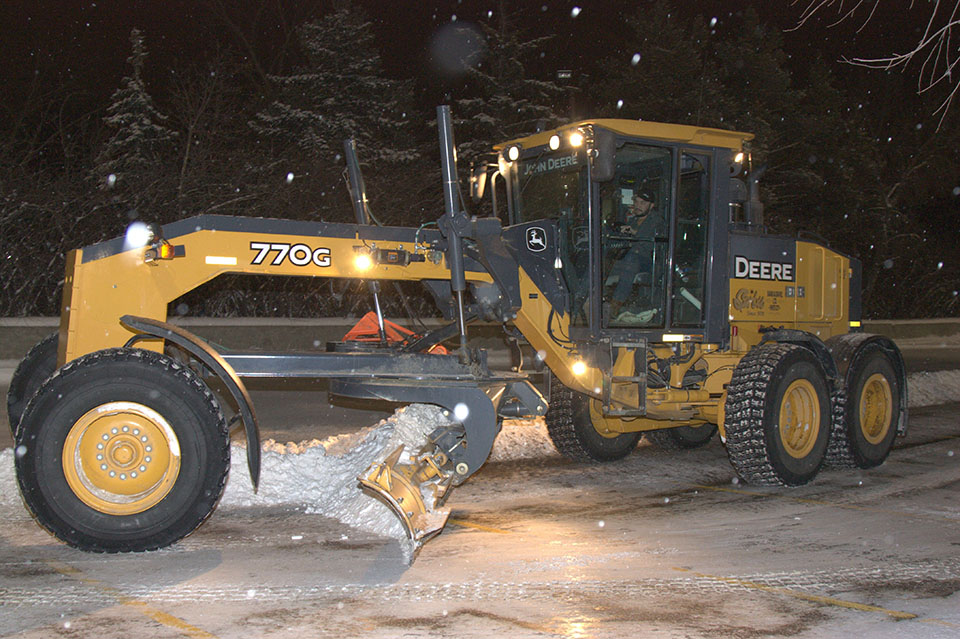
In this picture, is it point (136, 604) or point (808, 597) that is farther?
point (808, 597)

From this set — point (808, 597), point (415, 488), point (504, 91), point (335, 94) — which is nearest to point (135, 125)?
point (335, 94)

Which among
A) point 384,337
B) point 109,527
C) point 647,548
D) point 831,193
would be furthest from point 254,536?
point 831,193

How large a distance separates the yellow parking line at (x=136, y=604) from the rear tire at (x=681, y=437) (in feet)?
20.5

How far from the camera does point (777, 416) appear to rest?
7.77 meters

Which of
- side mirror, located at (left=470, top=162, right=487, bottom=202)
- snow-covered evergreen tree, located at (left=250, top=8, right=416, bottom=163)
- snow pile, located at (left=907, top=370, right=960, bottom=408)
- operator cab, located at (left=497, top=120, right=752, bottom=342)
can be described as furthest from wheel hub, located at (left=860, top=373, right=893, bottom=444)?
snow-covered evergreen tree, located at (left=250, top=8, right=416, bottom=163)

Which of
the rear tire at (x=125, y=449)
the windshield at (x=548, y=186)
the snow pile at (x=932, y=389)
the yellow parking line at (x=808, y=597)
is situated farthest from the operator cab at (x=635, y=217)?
the snow pile at (x=932, y=389)

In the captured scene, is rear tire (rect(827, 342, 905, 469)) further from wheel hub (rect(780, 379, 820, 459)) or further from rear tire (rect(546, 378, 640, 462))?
rear tire (rect(546, 378, 640, 462))

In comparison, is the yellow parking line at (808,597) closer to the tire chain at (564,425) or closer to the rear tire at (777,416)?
the rear tire at (777,416)

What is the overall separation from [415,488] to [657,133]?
3.85 meters

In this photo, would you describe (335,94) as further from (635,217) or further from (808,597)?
(808,597)

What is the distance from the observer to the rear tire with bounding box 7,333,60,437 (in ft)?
20.9

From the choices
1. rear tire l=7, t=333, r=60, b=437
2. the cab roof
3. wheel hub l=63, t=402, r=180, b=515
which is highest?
the cab roof

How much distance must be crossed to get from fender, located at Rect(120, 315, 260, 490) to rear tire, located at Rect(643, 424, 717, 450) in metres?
5.38

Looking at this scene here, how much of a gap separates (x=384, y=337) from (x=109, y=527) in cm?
274
